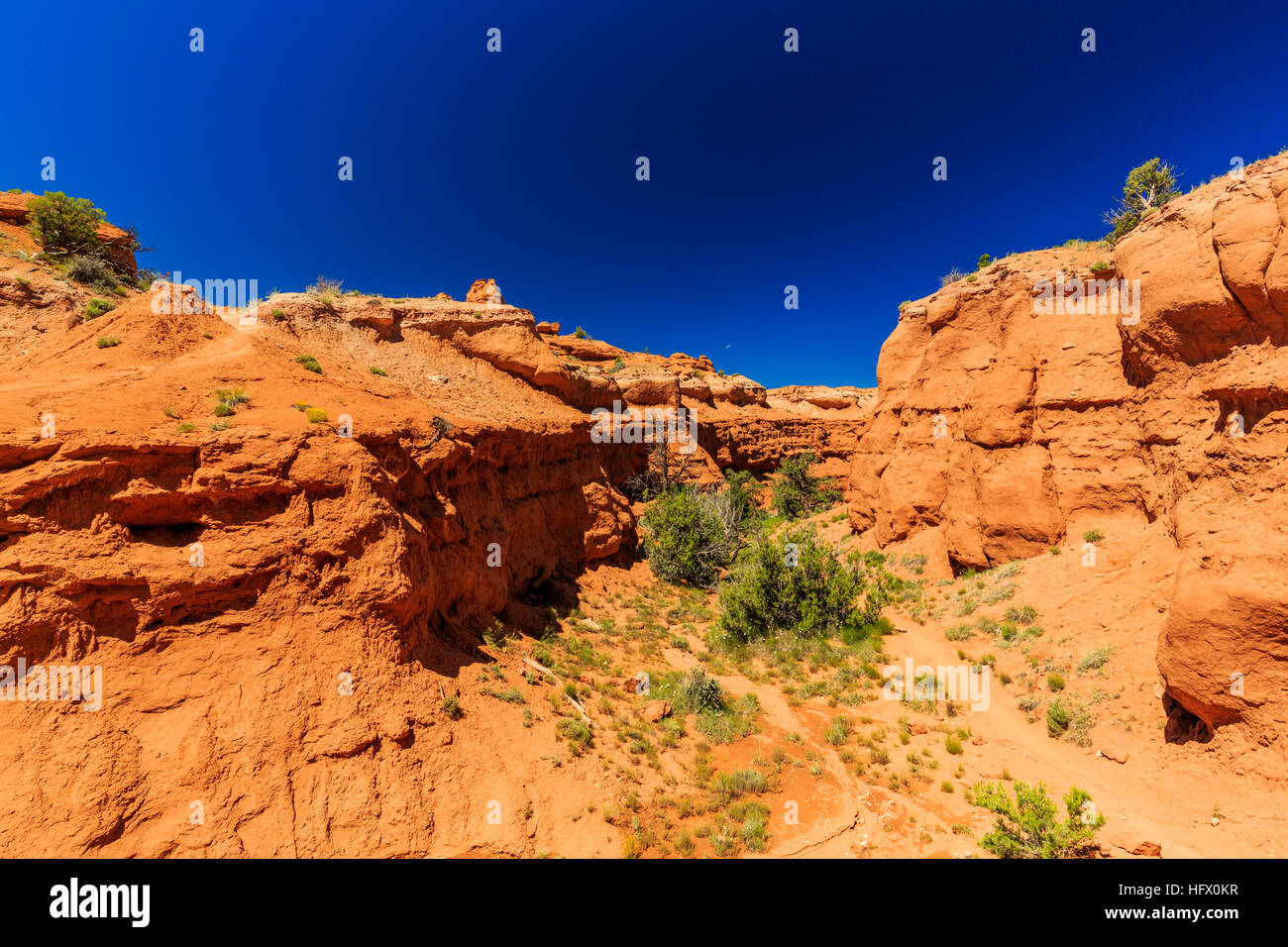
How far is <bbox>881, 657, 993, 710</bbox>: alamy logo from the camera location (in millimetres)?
10266

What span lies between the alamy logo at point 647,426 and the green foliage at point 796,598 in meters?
10.7

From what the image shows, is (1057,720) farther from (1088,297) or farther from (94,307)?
(94,307)

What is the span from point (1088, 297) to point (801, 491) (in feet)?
60.2

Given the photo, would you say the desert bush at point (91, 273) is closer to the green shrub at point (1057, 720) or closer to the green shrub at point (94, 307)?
the green shrub at point (94, 307)

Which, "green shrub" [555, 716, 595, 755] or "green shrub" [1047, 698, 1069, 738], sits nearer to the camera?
"green shrub" [555, 716, 595, 755]

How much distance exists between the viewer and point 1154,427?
1118cm

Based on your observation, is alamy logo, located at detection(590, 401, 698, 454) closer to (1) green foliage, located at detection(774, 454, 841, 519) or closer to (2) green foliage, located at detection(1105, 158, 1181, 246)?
(1) green foliage, located at detection(774, 454, 841, 519)

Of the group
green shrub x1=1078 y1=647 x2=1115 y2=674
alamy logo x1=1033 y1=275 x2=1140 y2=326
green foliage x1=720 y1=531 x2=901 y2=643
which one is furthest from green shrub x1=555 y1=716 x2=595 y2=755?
alamy logo x1=1033 y1=275 x2=1140 y2=326

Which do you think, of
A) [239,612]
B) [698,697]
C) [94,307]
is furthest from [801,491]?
[94,307]

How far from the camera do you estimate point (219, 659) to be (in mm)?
6016

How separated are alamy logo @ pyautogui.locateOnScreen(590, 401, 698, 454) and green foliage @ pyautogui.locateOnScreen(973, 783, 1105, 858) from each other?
59.7 ft

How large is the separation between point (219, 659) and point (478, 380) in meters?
13.0

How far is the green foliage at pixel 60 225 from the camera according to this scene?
16.1m
